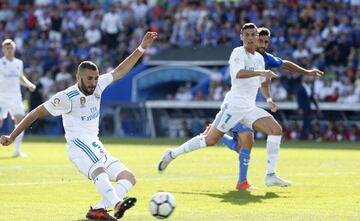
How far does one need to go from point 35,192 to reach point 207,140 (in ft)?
9.23

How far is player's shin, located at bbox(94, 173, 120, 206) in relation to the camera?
34.6 ft

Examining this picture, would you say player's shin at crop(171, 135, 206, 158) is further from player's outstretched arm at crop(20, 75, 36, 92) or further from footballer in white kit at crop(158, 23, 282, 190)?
player's outstretched arm at crop(20, 75, 36, 92)

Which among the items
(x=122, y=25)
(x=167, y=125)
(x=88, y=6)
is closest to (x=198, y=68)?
(x=167, y=125)

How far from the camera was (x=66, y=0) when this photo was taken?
41562 millimetres

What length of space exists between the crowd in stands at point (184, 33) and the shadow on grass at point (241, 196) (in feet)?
53.2

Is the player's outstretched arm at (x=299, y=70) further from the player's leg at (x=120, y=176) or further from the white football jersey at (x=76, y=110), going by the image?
the player's leg at (x=120, y=176)

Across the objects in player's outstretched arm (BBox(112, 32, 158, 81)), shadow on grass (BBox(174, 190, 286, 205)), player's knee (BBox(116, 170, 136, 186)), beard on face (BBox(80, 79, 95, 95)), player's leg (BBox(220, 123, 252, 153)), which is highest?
player's outstretched arm (BBox(112, 32, 158, 81))

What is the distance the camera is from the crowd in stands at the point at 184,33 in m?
31.5

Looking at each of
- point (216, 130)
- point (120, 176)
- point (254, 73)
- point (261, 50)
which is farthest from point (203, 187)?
point (120, 176)

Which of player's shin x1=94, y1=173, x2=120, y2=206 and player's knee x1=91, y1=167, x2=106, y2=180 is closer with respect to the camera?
player's shin x1=94, y1=173, x2=120, y2=206

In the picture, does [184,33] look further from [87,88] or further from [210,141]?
[87,88]

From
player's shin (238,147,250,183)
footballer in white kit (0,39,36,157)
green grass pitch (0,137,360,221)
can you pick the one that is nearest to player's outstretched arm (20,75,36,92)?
footballer in white kit (0,39,36,157)

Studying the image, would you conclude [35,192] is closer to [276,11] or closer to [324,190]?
[324,190]

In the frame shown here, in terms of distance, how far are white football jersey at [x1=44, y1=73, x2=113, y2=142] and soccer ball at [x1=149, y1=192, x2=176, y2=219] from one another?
146 cm
